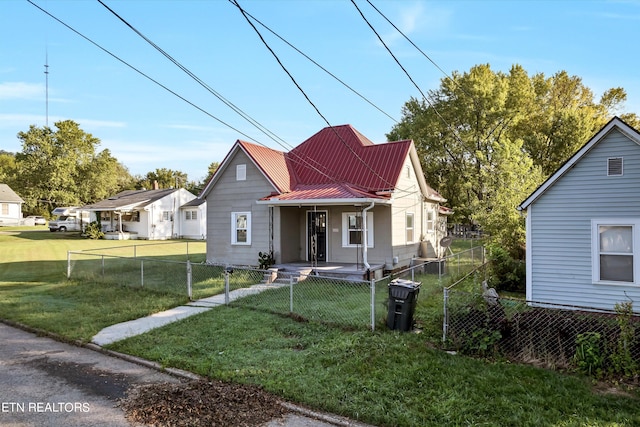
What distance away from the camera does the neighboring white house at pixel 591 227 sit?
30.9ft

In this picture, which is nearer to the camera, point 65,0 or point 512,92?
point 65,0

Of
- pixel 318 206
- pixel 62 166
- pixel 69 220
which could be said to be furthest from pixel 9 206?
pixel 318 206

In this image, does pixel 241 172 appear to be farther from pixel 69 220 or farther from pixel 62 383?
pixel 69 220

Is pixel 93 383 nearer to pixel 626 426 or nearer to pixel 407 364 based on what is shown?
pixel 407 364

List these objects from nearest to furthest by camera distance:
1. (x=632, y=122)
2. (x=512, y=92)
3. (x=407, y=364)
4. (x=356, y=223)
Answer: (x=407, y=364), (x=356, y=223), (x=512, y=92), (x=632, y=122)

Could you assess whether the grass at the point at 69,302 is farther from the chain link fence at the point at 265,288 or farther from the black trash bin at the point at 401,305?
the black trash bin at the point at 401,305

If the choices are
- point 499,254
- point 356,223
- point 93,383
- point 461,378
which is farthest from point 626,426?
point 356,223

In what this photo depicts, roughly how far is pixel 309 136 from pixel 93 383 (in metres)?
15.9

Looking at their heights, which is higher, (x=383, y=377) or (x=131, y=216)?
(x=131, y=216)

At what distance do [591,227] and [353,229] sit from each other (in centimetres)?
836

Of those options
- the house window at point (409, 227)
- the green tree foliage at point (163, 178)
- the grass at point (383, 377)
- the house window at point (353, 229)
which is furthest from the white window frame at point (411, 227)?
the green tree foliage at point (163, 178)

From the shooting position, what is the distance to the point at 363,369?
6.14 metres

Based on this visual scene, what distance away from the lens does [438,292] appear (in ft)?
39.7

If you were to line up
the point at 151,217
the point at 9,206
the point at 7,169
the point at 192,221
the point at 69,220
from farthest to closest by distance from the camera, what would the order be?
the point at 7,169
the point at 9,206
the point at 69,220
the point at 192,221
the point at 151,217
